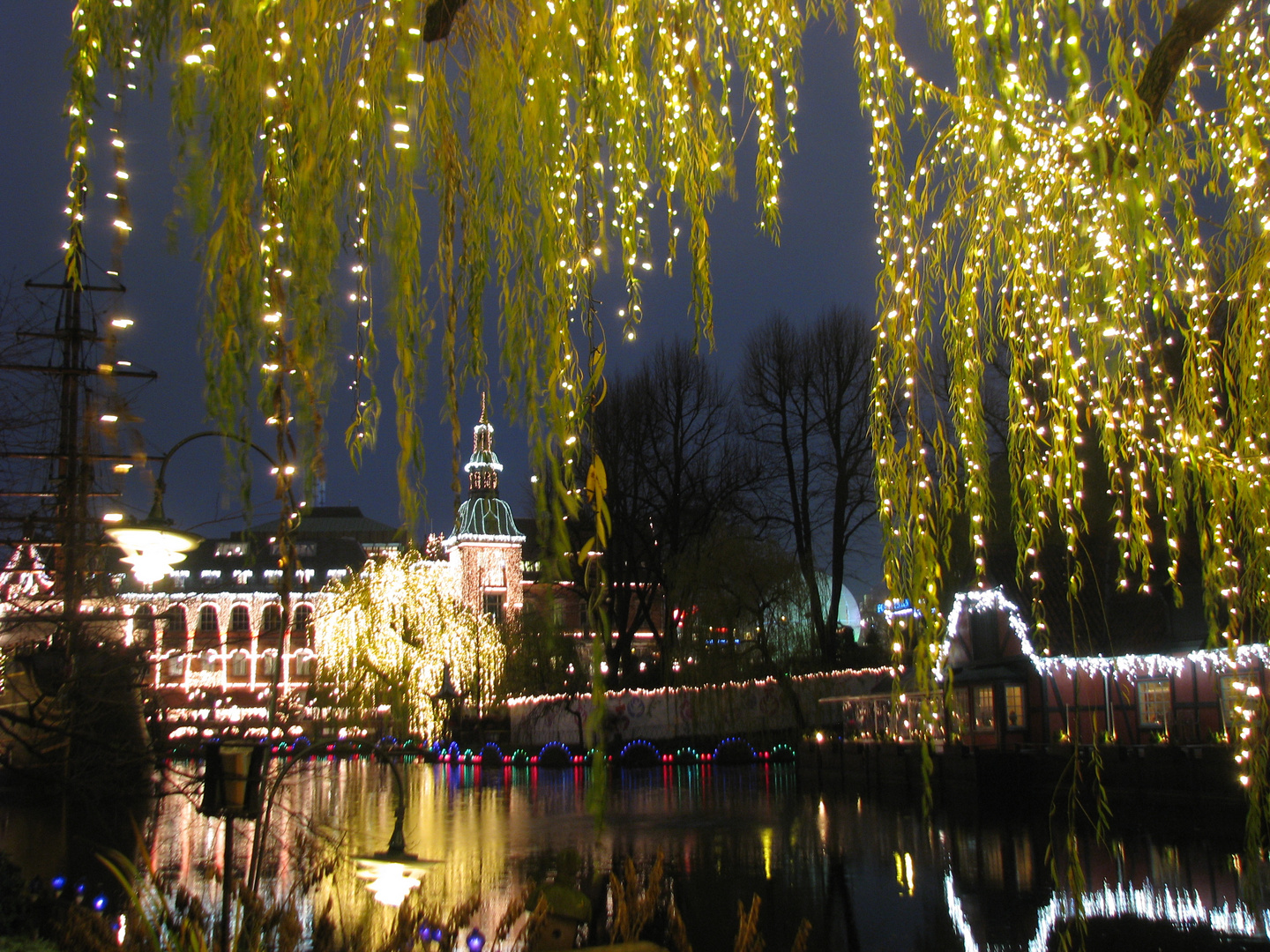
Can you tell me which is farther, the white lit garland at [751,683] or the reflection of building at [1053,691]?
the white lit garland at [751,683]

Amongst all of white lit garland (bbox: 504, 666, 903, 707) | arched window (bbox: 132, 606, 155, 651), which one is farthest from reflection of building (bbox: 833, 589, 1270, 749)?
arched window (bbox: 132, 606, 155, 651)

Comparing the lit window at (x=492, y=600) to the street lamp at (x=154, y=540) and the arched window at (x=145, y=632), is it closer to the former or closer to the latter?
the arched window at (x=145, y=632)

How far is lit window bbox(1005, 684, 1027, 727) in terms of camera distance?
709 inches

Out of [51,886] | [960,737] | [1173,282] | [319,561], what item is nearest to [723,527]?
[960,737]

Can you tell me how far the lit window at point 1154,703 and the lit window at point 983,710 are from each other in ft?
8.86

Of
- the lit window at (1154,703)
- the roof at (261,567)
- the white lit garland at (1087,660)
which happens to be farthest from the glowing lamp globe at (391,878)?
the roof at (261,567)

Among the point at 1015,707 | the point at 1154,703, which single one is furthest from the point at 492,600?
the point at 1154,703

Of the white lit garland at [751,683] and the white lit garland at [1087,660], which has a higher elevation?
the white lit garland at [1087,660]

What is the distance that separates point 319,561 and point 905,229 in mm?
53333

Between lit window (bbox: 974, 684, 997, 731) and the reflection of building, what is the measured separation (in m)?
0.02

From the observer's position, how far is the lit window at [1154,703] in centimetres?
1616

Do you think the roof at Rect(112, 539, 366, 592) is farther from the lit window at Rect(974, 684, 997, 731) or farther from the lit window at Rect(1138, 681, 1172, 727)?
the lit window at Rect(1138, 681, 1172, 727)

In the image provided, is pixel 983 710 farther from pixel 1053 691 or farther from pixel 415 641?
pixel 415 641

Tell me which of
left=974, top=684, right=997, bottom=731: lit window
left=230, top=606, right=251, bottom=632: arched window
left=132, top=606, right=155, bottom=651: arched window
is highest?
left=230, top=606, right=251, bottom=632: arched window
